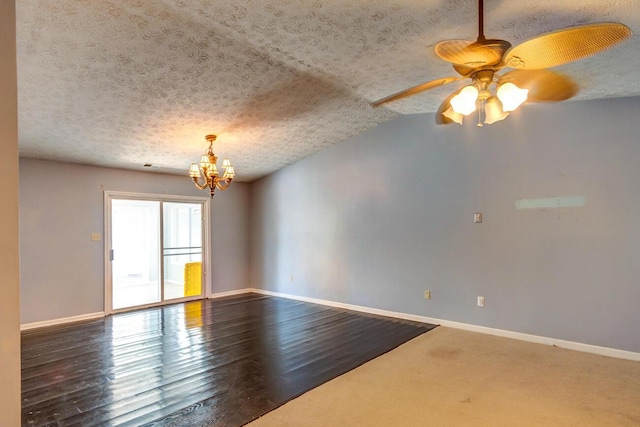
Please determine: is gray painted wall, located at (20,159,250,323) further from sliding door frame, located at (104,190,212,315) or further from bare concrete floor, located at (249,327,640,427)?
bare concrete floor, located at (249,327,640,427)

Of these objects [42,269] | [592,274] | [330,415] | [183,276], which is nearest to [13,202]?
[330,415]

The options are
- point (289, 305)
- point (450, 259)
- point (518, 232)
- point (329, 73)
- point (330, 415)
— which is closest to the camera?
point (330, 415)

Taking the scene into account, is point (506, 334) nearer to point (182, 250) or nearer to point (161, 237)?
point (182, 250)

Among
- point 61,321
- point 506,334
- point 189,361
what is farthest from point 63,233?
point 506,334

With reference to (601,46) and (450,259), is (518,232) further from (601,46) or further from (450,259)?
(601,46)

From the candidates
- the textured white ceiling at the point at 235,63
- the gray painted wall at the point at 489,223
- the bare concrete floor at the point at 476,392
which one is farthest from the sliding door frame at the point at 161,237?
the bare concrete floor at the point at 476,392

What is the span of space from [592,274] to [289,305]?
4.38 m

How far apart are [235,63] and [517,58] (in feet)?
8.06

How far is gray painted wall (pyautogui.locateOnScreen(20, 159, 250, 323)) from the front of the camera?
198 inches

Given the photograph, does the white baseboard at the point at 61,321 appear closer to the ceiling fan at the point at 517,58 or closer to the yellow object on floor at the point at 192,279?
the yellow object on floor at the point at 192,279

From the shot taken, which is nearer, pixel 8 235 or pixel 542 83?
pixel 8 235

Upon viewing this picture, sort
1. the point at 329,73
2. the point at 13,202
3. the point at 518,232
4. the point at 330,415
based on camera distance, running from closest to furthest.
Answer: the point at 13,202 < the point at 330,415 < the point at 329,73 < the point at 518,232

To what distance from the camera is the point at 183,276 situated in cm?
683

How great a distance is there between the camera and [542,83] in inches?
90.5
